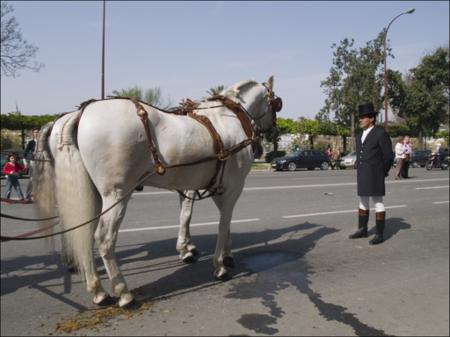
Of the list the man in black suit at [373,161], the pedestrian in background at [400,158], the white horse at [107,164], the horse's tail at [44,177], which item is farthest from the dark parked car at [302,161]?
the horse's tail at [44,177]

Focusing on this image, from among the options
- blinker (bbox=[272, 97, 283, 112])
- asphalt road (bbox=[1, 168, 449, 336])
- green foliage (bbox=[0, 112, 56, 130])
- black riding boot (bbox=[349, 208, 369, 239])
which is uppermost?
green foliage (bbox=[0, 112, 56, 130])

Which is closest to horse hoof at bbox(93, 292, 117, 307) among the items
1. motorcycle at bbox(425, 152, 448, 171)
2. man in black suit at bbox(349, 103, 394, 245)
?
man in black suit at bbox(349, 103, 394, 245)

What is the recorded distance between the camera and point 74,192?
12.6 ft

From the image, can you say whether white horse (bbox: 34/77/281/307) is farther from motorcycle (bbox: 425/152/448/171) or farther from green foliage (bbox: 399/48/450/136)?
green foliage (bbox: 399/48/450/136)

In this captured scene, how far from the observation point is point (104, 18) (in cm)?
2511

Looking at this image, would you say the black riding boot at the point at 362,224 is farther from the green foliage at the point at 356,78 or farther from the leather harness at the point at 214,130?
the green foliage at the point at 356,78

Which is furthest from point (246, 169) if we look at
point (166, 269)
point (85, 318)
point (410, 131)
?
point (410, 131)

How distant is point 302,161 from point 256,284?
75.5 feet

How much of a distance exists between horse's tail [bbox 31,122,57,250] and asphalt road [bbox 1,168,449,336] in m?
0.88

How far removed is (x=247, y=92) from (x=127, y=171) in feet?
7.22

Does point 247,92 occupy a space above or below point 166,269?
above

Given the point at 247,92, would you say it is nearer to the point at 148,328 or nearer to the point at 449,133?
the point at 148,328

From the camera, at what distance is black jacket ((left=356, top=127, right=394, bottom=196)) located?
6.62m

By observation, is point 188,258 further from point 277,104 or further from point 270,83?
point 270,83
